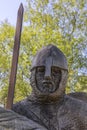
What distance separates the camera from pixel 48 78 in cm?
286

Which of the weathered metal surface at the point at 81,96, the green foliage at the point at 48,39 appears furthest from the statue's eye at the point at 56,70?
the green foliage at the point at 48,39

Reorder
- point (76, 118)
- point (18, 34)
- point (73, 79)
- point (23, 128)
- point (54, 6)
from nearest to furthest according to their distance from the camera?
point (23, 128), point (76, 118), point (18, 34), point (73, 79), point (54, 6)

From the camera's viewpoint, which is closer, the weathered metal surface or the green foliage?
the weathered metal surface

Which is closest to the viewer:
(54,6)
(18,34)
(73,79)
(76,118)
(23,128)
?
(23,128)

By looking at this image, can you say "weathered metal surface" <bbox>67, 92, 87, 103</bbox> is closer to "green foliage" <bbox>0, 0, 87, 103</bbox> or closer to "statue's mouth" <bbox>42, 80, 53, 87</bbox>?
"statue's mouth" <bbox>42, 80, 53, 87</bbox>

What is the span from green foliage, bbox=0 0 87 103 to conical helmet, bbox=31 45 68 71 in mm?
10068

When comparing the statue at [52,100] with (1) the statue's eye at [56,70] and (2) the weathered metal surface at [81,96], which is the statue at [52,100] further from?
(2) the weathered metal surface at [81,96]

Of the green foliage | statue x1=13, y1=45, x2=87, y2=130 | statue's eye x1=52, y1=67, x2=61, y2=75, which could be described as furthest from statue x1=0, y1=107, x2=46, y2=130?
the green foliage

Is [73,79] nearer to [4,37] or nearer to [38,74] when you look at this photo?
[4,37]

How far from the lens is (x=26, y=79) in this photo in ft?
44.2

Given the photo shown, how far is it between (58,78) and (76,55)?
10.5 m

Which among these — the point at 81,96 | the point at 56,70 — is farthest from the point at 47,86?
the point at 81,96

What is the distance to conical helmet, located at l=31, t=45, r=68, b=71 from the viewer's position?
2869 mm

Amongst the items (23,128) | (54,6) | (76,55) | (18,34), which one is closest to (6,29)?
(54,6)
